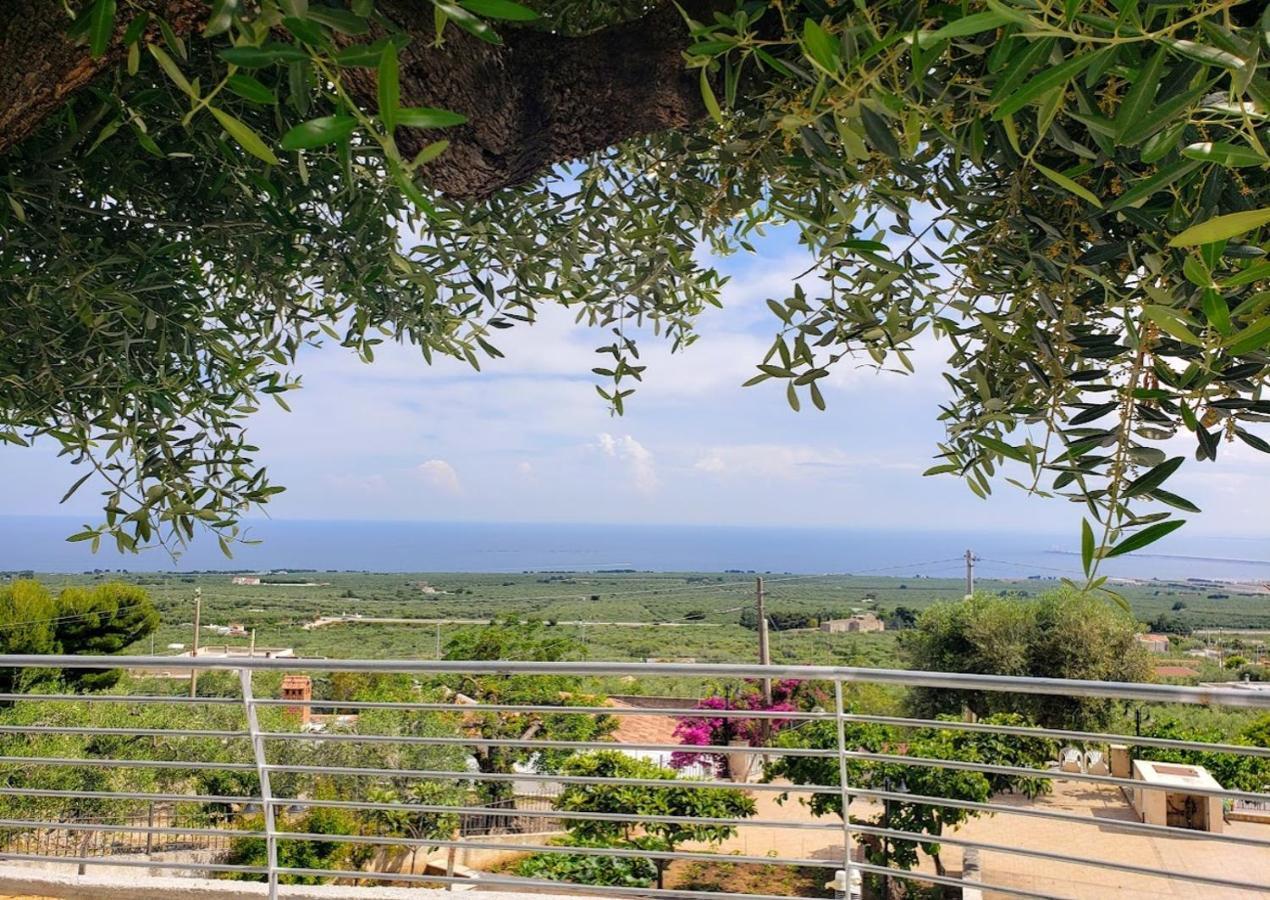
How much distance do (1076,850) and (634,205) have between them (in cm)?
1658

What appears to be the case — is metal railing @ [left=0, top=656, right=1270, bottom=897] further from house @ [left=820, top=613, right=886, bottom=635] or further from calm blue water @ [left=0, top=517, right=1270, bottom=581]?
calm blue water @ [left=0, top=517, right=1270, bottom=581]

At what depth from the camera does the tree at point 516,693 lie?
16.9 metres

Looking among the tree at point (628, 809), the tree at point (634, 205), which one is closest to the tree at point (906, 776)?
the tree at point (628, 809)

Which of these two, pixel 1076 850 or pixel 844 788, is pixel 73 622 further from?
pixel 844 788

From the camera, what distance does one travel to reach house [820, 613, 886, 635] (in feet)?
96.6

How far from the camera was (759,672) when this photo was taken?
5.68 feet

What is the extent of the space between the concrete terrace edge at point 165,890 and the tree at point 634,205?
969mm

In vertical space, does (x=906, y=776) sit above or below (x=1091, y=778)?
below

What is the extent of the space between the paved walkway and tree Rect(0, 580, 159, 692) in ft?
47.8

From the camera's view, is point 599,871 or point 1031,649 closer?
point 599,871

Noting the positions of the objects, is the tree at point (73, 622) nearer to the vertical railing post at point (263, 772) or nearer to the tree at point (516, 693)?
the tree at point (516, 693)

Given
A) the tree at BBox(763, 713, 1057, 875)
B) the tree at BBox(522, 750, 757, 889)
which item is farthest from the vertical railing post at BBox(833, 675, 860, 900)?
the tree at BBox(763, 713, 1057, 875)

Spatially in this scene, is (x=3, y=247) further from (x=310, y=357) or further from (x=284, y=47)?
(x=284, y=47)

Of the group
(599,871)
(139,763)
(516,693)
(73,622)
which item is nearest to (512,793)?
(516,693)
